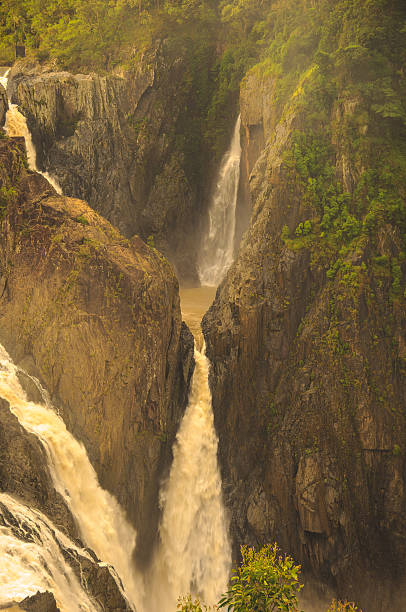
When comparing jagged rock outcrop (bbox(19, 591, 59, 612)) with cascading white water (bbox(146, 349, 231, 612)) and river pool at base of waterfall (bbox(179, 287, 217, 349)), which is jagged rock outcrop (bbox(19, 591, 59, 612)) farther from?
river pool at base of waterfall (bbox(179, 287, 217, 349))

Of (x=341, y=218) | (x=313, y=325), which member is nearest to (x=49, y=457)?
(x=313, y=325)

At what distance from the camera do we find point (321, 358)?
1967cm

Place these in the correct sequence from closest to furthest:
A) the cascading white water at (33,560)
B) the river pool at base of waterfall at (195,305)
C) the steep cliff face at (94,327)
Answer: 1. the cascading white water at (33,560)
2. the steep cliff face at (94,327)
3. the river pool at base of waterfall at (195,305)

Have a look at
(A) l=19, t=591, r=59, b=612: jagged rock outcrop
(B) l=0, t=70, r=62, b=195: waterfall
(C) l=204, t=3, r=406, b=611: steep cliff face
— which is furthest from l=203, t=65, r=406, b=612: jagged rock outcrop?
(A) l=19, t=591, r=59, b=612: jagged rock outcrop

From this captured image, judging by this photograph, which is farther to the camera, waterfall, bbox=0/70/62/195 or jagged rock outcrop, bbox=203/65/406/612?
waterfall, bbox=0/70/62/195

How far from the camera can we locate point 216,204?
30.7m

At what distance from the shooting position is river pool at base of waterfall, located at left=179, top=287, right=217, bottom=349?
22.6m

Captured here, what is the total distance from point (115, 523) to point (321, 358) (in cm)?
913

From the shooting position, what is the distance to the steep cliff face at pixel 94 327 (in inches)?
640

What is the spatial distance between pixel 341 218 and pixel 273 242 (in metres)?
2.72

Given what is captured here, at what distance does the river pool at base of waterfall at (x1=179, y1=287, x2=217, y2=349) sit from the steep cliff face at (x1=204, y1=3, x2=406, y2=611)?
3.75ft

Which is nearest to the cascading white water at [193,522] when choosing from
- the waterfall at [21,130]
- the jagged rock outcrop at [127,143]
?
the waterfall at [21,130]

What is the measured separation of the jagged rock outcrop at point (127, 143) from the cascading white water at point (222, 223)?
0.89 metres

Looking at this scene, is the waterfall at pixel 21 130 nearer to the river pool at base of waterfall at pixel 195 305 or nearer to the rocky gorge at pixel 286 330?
the rocky gorge at pixel 286 330
